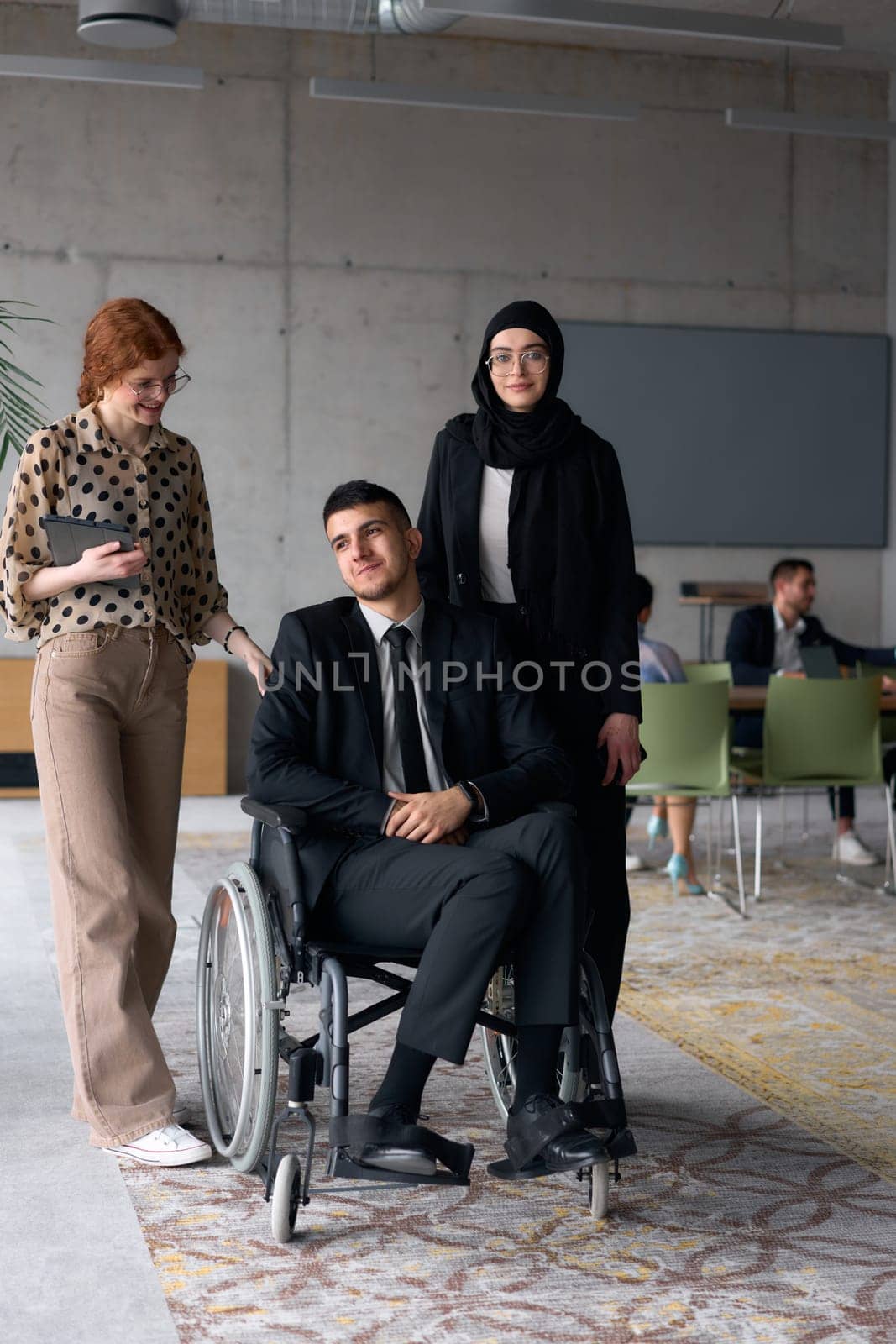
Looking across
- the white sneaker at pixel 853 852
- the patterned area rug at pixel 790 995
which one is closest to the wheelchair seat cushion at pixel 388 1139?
the patterned area rug at pixel 790 995

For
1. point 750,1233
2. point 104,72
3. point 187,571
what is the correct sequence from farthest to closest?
point 104,72 < point 187,571 < point 750,1233

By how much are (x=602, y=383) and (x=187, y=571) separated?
6596 millimetres

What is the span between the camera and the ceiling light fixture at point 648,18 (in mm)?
6234

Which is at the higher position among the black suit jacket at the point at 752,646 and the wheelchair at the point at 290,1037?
the black suit jacket at the point at 752,646

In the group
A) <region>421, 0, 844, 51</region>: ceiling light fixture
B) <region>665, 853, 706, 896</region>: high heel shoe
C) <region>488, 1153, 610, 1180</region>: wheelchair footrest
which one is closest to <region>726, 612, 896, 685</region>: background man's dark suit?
<region>665, 853, 706, 896</region>: high heel shoe

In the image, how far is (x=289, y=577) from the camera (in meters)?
Answer: 9.07

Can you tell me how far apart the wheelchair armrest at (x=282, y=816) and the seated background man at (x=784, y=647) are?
4315 mm

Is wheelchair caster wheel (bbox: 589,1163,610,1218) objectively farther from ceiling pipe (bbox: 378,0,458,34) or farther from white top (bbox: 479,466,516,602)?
ceiling pipe (bbox: 378,0,458,34)

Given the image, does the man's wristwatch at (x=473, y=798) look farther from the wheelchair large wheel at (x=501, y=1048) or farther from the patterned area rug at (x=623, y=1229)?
the patterned area rug at (x=623, y=1229)

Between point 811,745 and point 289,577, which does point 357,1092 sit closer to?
point 811,745

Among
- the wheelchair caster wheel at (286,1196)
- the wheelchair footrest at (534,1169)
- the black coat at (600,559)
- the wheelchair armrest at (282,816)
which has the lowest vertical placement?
the wheelchair caster wheel at (286,1196)

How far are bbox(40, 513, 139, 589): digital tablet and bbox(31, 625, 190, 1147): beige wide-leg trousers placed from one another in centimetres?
16

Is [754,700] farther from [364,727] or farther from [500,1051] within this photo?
[364,727]

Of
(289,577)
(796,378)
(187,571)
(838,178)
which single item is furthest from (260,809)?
(838,178)
